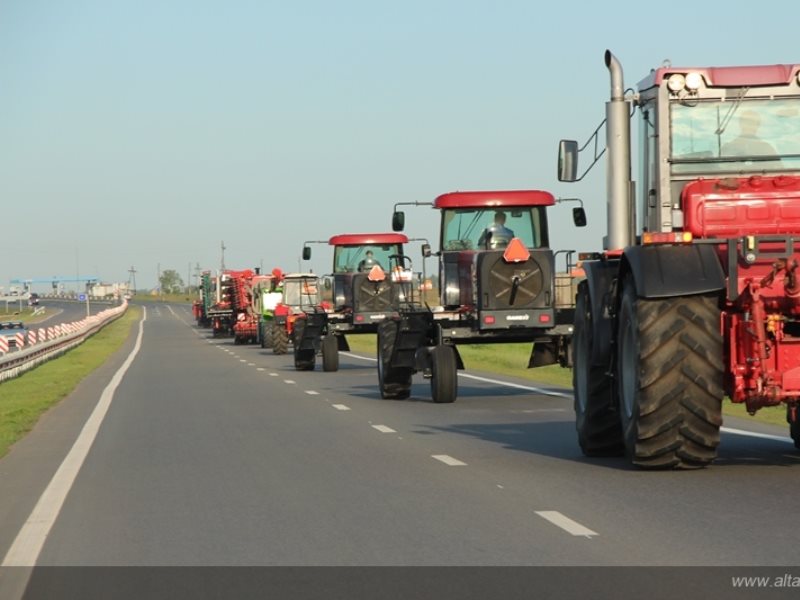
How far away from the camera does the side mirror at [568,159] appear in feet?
43.9

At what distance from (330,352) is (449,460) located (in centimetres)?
2188

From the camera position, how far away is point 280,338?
169 feet

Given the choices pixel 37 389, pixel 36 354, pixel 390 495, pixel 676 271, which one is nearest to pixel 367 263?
pixel 37 389

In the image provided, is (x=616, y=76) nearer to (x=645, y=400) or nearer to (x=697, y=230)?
(x=697, y=230)

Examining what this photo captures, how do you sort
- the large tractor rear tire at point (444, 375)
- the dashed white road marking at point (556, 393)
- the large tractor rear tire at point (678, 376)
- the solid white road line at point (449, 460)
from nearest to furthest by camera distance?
the large tractor rear tire at point (678, 376) → the solid white road line at point (449, 460) → the dashed white road marking at point (556, 393) → the large tractor rear tire at point (444, 375)

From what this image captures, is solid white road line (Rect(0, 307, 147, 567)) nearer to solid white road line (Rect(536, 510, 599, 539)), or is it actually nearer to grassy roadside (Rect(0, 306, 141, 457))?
grassy roadside (Rect(0, 306, 141, 457))

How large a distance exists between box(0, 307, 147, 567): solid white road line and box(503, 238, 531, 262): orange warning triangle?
249 inches

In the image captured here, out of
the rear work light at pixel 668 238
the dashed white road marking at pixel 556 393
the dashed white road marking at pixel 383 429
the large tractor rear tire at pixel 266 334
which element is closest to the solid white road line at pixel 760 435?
the dashed white road marking at pixel 556 393

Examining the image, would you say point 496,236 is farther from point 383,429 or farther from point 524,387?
point 383,429

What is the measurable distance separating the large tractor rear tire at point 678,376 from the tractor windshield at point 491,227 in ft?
41.6

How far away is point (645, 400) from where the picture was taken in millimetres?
12289

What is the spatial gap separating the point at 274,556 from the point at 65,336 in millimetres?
50024

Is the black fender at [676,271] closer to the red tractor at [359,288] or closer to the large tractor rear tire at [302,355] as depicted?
the red tractor at [359,288]
